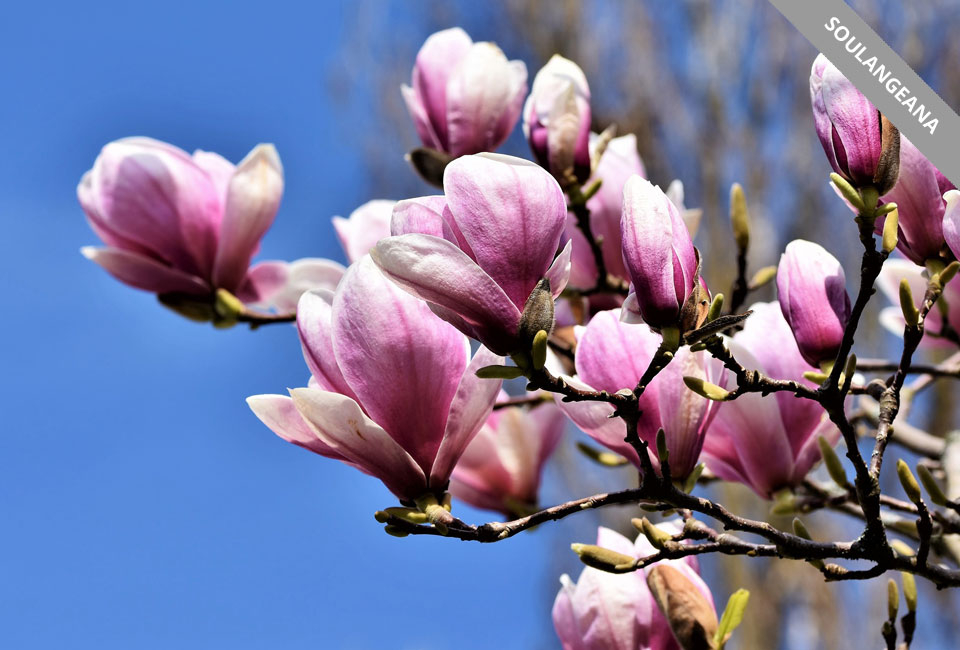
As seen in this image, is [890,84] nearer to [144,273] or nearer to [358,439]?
[358,439]

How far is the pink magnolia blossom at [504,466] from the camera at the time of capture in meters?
0.77

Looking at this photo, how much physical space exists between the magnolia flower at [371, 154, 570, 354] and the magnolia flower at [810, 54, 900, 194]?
0.15m

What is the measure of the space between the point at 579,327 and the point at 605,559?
13 cm

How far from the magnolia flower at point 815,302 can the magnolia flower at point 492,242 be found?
0.18 m

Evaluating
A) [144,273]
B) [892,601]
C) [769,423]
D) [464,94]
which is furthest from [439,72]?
[892,601]

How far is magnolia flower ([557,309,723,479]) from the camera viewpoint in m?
0.51

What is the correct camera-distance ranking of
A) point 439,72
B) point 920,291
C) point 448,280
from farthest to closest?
point 439,72 < point 920,291 < point 448,280

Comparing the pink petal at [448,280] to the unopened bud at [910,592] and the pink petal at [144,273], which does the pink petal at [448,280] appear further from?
the pink petal at [144,273]

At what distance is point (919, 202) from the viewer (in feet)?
1.72

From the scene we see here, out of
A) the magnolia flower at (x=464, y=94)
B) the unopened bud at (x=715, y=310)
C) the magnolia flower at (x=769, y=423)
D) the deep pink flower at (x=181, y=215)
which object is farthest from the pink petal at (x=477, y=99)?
the unopened bud at (x=715, y=310)

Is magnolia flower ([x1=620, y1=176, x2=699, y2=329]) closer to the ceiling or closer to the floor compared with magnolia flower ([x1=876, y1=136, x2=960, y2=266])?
closer to the floor

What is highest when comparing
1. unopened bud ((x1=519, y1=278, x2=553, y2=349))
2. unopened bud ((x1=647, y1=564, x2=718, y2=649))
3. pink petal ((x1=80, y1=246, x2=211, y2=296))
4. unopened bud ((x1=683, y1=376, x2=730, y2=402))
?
pink petal ((x1=80, y1=246, x2=211, y2=296))

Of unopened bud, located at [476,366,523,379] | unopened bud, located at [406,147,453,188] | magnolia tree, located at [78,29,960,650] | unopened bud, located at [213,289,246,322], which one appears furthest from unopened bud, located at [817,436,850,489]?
unopened bud, located at [213,289,246,322]

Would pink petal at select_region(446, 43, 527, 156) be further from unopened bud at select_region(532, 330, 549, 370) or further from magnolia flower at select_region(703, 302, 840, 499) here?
unopened bud at select_region(532, 330, 549, 370)
